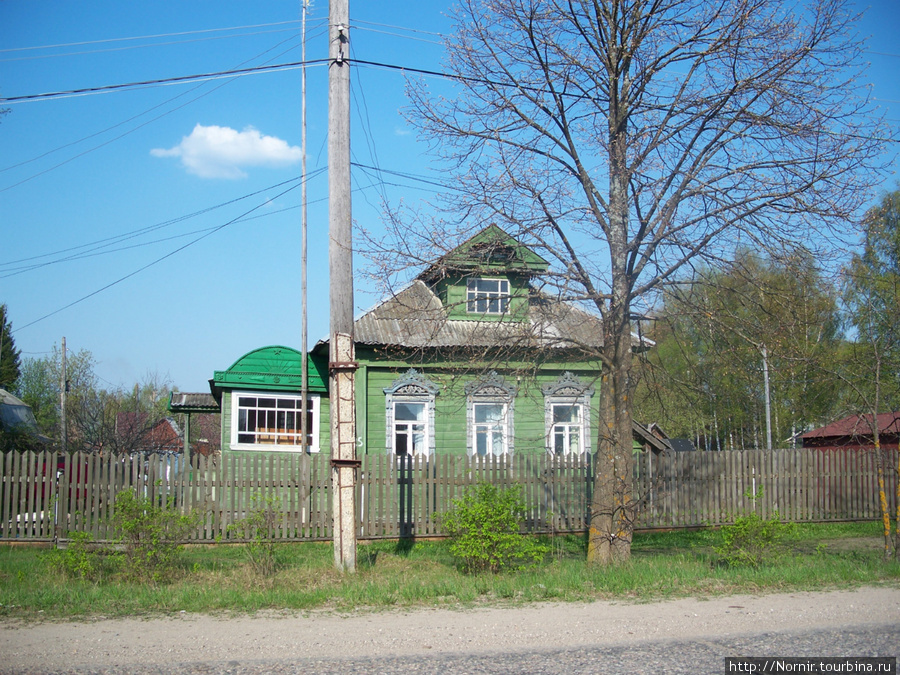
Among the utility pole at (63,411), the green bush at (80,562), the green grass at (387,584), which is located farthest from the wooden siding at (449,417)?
the utility pole at (63,411)

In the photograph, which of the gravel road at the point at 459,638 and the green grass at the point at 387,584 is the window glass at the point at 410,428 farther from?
the gravel road at the point at 459,638

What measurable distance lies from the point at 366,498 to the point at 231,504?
2.28m

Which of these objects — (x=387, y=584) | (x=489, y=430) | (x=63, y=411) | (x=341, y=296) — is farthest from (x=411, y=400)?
(x=63, y=411)

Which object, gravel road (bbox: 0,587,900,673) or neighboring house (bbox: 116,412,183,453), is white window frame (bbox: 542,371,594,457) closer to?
gravel road (bbox: 0,587,900,673)

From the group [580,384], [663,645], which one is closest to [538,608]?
[663,645]

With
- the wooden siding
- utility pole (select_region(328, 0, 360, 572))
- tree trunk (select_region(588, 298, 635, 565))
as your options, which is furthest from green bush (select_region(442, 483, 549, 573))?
the wooden siding

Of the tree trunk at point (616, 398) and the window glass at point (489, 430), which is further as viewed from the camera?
the window glass at point (489, 430)

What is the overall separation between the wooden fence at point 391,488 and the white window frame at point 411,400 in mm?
3018

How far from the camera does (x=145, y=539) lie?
337 inches

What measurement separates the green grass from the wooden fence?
128 centimetres

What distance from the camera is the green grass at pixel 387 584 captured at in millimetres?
7316

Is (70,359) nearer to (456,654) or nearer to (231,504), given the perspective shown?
(231,504)

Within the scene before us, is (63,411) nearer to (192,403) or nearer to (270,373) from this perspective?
(192,403)

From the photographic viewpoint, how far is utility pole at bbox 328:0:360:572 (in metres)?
9.08
